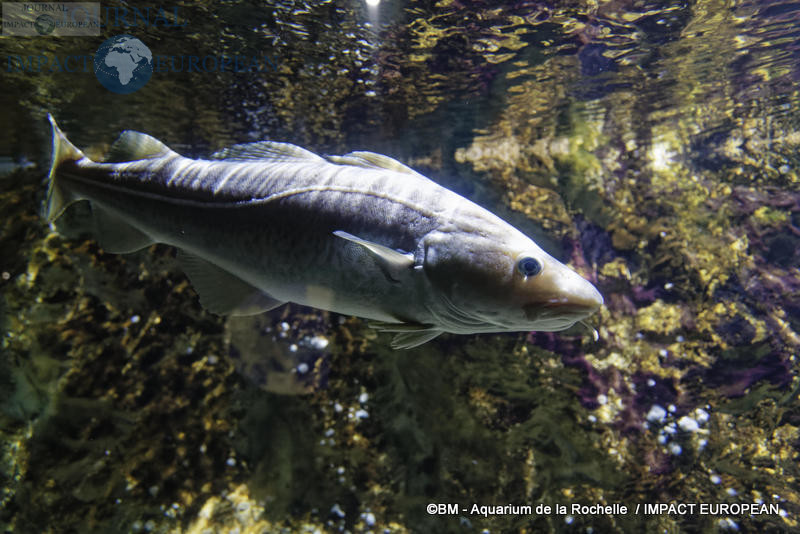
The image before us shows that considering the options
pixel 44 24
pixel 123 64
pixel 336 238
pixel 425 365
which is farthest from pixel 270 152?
pixel 123 64

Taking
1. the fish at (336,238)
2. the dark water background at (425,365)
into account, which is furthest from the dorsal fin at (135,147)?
the dark water background at (425,365)

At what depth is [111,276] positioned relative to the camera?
476 cm

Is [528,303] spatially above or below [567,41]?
below

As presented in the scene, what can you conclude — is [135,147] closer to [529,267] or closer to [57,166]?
[57,166]

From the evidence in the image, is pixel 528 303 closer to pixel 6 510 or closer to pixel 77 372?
pixel 77 372

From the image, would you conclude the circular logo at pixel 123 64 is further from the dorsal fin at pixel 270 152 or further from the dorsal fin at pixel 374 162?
the dorsal fin at pixel 374 162

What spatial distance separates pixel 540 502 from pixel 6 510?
5804 mm

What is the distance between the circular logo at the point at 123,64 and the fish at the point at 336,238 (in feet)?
13.0

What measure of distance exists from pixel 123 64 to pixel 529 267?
766 centimetres

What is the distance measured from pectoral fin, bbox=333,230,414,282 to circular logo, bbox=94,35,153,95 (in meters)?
5.94

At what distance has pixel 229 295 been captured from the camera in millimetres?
2555

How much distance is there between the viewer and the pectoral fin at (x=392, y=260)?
71.4 inches

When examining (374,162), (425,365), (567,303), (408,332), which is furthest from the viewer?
(425,365)

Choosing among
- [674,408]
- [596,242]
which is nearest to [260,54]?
[596,242]
